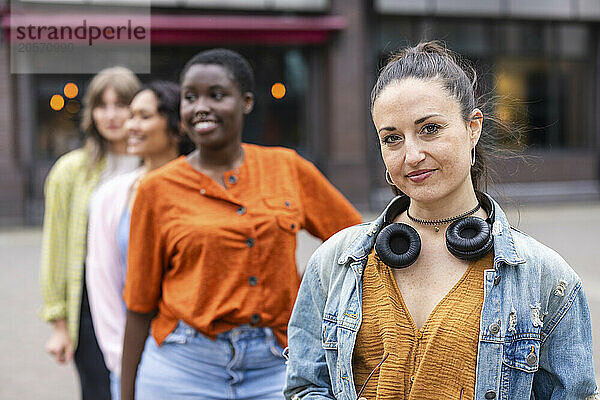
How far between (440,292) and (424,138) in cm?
38

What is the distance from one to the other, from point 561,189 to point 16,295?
44.2 feet

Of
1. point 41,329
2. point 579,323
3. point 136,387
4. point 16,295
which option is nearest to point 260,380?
point 136,387

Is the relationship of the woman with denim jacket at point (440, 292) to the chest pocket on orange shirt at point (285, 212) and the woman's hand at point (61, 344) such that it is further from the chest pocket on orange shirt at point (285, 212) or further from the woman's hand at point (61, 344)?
the woman's hand at point (61, 344)

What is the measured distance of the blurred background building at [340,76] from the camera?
15484 millimetres

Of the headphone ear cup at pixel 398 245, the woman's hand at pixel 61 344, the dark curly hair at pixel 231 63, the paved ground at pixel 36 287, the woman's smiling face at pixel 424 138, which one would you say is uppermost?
the dark curly hair at pixel 231 63

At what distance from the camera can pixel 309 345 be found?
2.14 m

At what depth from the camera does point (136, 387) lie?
3.04 m

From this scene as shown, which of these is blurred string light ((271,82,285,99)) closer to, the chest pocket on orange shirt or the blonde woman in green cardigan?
the blonde woman in green cardigan

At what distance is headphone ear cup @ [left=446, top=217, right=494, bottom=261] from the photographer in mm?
1929

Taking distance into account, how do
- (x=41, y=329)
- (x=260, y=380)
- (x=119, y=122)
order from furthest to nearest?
(x=41, y=329) → (x=119, y=122) → (x=260, y=380)

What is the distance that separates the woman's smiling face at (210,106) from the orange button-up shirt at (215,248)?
0.13 meters

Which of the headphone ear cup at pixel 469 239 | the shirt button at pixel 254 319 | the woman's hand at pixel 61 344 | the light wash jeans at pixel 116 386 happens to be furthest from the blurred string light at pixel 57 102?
the headphone ear cup at pixel 469 239

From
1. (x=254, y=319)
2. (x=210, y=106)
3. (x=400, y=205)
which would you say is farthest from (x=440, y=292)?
(x=210, y=106)

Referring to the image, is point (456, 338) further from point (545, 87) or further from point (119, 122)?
point (545, 87)
